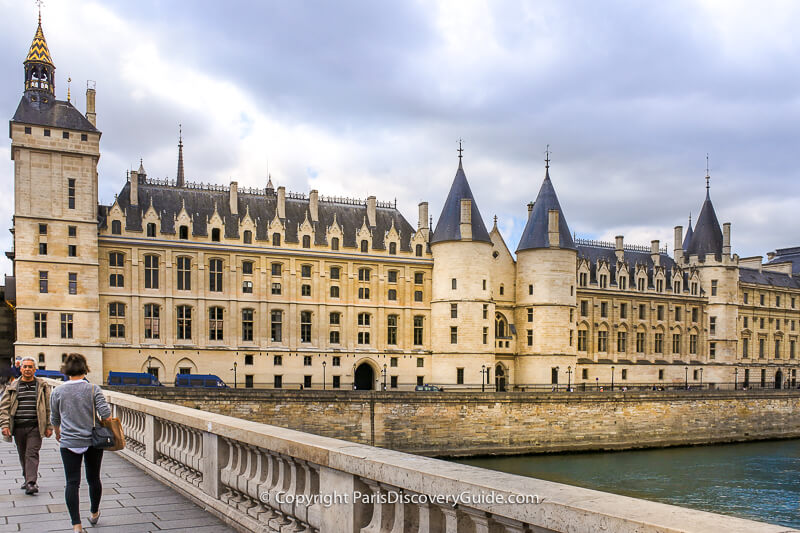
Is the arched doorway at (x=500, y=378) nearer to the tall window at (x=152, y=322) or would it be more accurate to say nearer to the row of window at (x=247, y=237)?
the row of window at (x=247, y=237)

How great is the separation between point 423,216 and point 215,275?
17.4 meters

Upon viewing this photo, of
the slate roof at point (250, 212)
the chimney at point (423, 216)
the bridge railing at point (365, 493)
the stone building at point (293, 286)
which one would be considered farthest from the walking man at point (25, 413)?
the chimney at point (423, 216)

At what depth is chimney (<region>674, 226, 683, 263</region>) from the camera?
7431 centimetres

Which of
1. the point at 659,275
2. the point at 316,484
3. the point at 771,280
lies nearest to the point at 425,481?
the point at 316,484

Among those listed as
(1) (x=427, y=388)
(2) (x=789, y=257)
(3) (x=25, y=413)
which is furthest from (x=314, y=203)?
(2) (x=789, y=257)

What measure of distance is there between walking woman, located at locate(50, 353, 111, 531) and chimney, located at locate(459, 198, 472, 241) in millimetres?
46793

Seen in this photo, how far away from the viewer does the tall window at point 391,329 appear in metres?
53.8

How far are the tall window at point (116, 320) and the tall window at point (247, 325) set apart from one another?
7.69 m

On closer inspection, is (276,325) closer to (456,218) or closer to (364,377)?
(364,377)

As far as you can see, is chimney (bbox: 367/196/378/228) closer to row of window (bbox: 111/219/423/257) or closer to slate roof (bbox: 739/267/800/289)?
row of window (bbox: 111/219/423/257)

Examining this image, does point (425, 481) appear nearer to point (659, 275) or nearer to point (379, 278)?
point (379, 278)

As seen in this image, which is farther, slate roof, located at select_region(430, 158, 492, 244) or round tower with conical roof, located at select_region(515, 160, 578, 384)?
round tower with conical roof, located at select_region(515, 160, 578, 384)

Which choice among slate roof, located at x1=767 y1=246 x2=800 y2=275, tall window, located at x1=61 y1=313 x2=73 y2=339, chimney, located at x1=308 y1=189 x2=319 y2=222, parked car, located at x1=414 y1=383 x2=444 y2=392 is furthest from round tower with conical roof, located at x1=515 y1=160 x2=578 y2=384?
slate roof, located at x1=767 y1=246 x2=800 y2=275

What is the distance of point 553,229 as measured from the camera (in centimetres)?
5712
